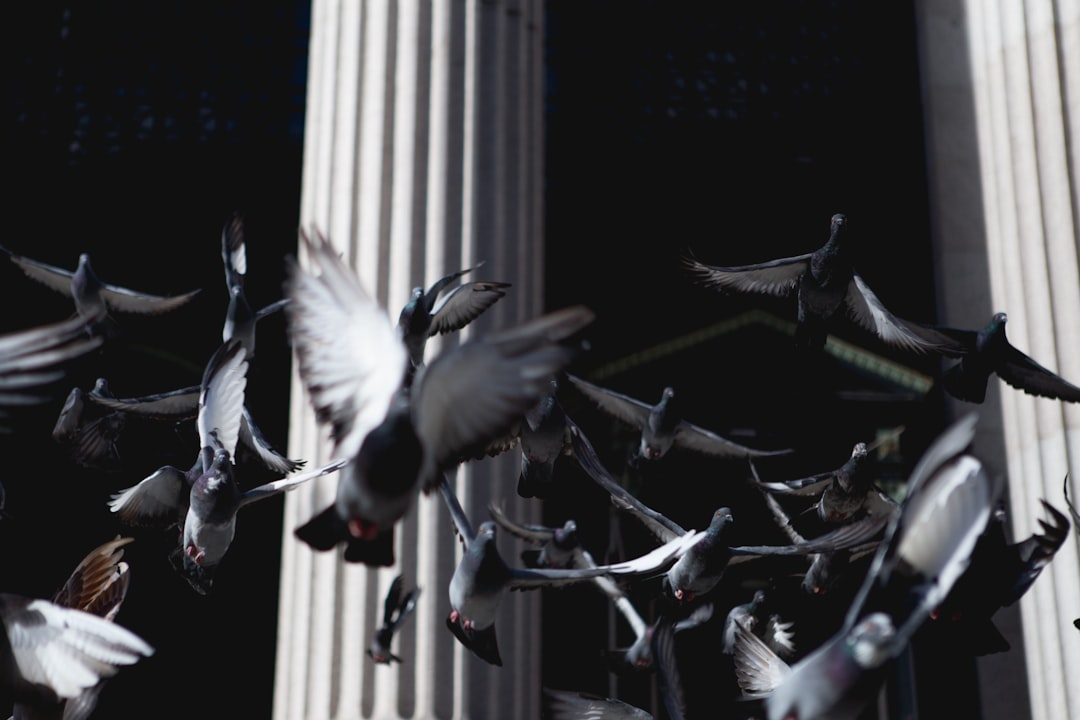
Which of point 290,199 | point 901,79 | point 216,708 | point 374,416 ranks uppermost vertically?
point 901,79

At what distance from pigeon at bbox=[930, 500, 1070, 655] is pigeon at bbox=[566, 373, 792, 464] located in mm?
1820

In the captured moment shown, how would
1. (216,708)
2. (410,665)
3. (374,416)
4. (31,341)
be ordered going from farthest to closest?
(216,708), (410,665), (31,341), (374,416)

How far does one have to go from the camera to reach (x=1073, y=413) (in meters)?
10.4

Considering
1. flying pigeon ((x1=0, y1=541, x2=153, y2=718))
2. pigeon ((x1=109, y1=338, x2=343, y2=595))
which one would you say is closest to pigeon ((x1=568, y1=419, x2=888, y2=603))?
pigeon ((x1=109, y1=338, x2=343, y2=595))

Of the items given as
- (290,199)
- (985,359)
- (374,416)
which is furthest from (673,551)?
(290,199)

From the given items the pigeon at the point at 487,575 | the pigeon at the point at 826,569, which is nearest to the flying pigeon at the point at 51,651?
the pigeon at the point at 487,575

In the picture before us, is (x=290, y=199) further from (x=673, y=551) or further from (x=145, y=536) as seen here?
(x=673, y=551)

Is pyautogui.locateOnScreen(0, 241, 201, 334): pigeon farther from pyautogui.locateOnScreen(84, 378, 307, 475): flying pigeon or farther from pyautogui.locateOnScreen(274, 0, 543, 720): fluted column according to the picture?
pyautogui.locateOnScreen(274, 0, 543, 720): fluted column

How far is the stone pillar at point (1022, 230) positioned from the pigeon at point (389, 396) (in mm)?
6953

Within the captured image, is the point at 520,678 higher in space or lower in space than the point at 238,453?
lower

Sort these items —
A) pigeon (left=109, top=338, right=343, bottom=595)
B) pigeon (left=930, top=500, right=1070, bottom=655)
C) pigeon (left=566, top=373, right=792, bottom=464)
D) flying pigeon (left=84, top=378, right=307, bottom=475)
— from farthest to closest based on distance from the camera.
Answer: pigeon (left=566, top=373, right=792, bottom=464) → flying pigeon (left=84, top=378, right=307, bottom=475) → pigeon (left=930, top=500, right=1070, bottom=655) → pigeon (left=109, top=338, right=343, bottom=595)

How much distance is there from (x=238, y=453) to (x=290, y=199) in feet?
18.7

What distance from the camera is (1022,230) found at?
36.9ft

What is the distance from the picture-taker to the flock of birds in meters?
4.16
